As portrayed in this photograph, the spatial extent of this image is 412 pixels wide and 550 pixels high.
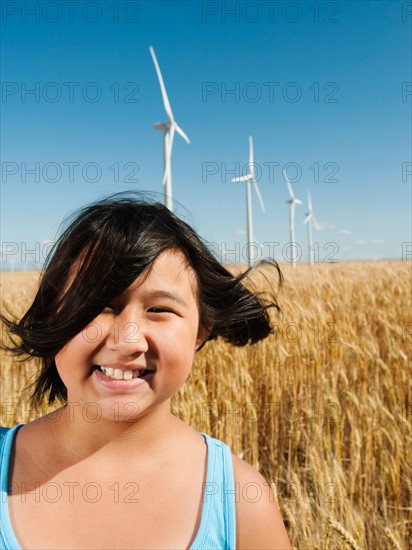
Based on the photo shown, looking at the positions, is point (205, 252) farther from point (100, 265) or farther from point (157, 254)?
point (100, 265)

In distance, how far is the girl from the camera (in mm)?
1153

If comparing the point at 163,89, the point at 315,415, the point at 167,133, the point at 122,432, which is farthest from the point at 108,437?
the point at 167,133

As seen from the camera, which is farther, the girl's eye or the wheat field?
the wheat field

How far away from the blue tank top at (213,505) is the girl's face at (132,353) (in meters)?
0.22

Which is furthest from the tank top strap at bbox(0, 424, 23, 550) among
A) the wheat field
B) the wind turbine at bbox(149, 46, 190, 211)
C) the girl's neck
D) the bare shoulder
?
the wind turbine at bbox(149, 46, 190, 211)

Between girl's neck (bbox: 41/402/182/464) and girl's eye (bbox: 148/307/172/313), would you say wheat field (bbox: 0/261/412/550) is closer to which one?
girl's neck (bbox: 41/402/182/464)

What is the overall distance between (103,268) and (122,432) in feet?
1.27

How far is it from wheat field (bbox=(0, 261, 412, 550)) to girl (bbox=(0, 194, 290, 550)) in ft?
2.16

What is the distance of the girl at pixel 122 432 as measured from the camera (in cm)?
115

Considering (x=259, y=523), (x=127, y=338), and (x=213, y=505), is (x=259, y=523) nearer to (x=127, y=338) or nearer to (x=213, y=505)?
(x=213, y=505)

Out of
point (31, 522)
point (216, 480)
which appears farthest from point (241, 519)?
point (31, 522)

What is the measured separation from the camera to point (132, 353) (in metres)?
1.12

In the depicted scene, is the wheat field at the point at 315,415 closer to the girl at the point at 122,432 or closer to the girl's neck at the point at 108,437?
the girl at the point at 122,432

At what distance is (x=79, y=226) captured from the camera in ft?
4.40
